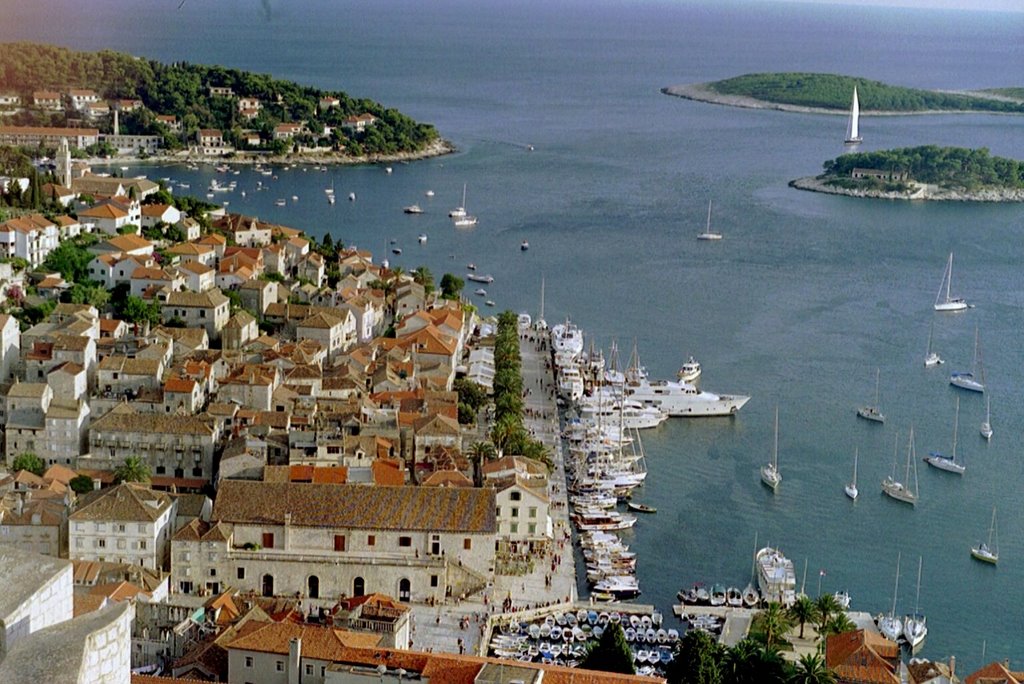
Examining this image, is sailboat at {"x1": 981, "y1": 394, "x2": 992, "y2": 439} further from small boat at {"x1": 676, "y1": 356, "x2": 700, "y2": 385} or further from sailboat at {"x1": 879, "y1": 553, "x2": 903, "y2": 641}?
sailboat at {"x1": 879, "y1": 553, "x2": 903, "y2": 641}

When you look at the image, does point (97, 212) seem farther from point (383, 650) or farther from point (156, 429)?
point (383, 650)

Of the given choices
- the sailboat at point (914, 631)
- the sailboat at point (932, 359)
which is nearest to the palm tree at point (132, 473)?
the sailboat at point (914, 631)

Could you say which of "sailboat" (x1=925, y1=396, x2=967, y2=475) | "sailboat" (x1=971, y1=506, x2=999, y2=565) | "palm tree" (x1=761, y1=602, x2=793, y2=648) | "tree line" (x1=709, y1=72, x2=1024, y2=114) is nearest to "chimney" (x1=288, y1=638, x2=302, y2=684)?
"palm tree" (x1=761, y1=602, x2=793, y2=648)

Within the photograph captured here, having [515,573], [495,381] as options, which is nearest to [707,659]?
[515,573]

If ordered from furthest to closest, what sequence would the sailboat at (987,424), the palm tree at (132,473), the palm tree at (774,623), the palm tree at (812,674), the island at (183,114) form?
the island at (183,114) < the sailboat at (987,424) < the palm tree at (132,473) < the palm tree at (774,623) < the palm tree at (812,674)

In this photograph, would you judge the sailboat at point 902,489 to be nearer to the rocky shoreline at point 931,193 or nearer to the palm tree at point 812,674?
the palm tree at point 812,674

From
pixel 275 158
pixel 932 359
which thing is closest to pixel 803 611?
pixel 932 359

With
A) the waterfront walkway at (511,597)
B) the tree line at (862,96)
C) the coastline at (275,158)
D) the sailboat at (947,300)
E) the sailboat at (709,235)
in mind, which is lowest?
the waterfront walkway at (511,597)
